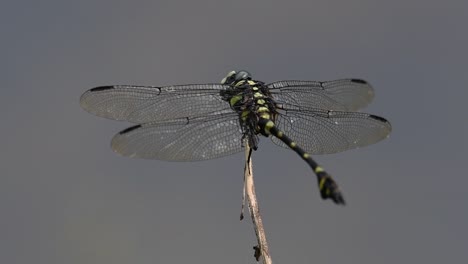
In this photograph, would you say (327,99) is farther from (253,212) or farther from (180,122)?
(253,212)

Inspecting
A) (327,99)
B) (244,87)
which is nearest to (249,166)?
(244,87)

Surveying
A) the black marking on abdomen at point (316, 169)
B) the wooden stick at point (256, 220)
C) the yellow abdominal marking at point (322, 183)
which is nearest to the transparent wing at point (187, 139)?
the black marking on abdomen at point (316, 169)

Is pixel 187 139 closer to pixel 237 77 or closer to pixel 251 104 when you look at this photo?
pixel 251 104

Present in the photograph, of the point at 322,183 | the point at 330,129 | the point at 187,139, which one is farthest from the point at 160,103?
the point at 322,183

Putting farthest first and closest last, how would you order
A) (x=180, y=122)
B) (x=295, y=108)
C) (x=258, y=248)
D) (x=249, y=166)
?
(x=295, y=108) → (x=180, y=122) → (x=249, y=166) → (x=258, y=248)

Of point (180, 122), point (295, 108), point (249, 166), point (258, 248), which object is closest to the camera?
point (258, 248)

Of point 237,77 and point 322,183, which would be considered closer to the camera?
point 322,183

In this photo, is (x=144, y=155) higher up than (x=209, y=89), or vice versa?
(x=209, y=89)
